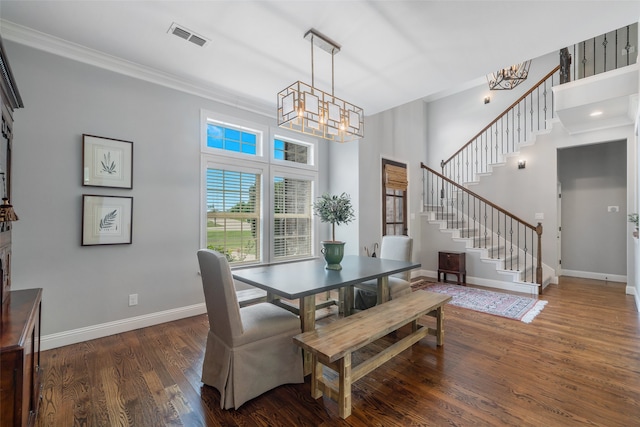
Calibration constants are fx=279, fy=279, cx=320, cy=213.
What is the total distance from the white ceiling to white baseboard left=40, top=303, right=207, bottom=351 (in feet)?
9.09

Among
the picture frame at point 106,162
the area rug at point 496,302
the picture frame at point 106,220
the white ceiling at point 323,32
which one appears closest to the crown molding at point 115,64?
the white ceiling at point 323,32

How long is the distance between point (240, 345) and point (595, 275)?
6890 millimetres

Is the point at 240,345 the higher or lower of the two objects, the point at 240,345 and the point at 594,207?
the lower

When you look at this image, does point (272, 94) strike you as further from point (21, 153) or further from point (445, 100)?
point (445, 100)

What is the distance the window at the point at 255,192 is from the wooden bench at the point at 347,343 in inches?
89.1

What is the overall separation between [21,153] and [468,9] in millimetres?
4079

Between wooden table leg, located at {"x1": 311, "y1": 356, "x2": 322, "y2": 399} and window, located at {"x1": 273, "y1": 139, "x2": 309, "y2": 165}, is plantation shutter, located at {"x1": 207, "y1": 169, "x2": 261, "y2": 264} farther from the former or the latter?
wooden table leg, located at {"x1": 311, "y1": 356, "x2": 322, "y2": 399}

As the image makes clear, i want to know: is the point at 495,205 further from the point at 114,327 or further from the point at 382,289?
the point at 114,327

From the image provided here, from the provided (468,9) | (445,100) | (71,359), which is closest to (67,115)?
(71,359)

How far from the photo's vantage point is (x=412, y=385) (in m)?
2.09

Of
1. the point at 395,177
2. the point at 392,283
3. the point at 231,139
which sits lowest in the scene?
the point at 392,283

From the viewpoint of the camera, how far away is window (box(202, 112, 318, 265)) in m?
3.76

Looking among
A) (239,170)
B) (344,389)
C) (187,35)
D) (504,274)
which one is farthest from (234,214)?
(504,274)

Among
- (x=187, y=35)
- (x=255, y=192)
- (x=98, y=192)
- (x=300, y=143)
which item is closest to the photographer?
(x=187, y=35)
